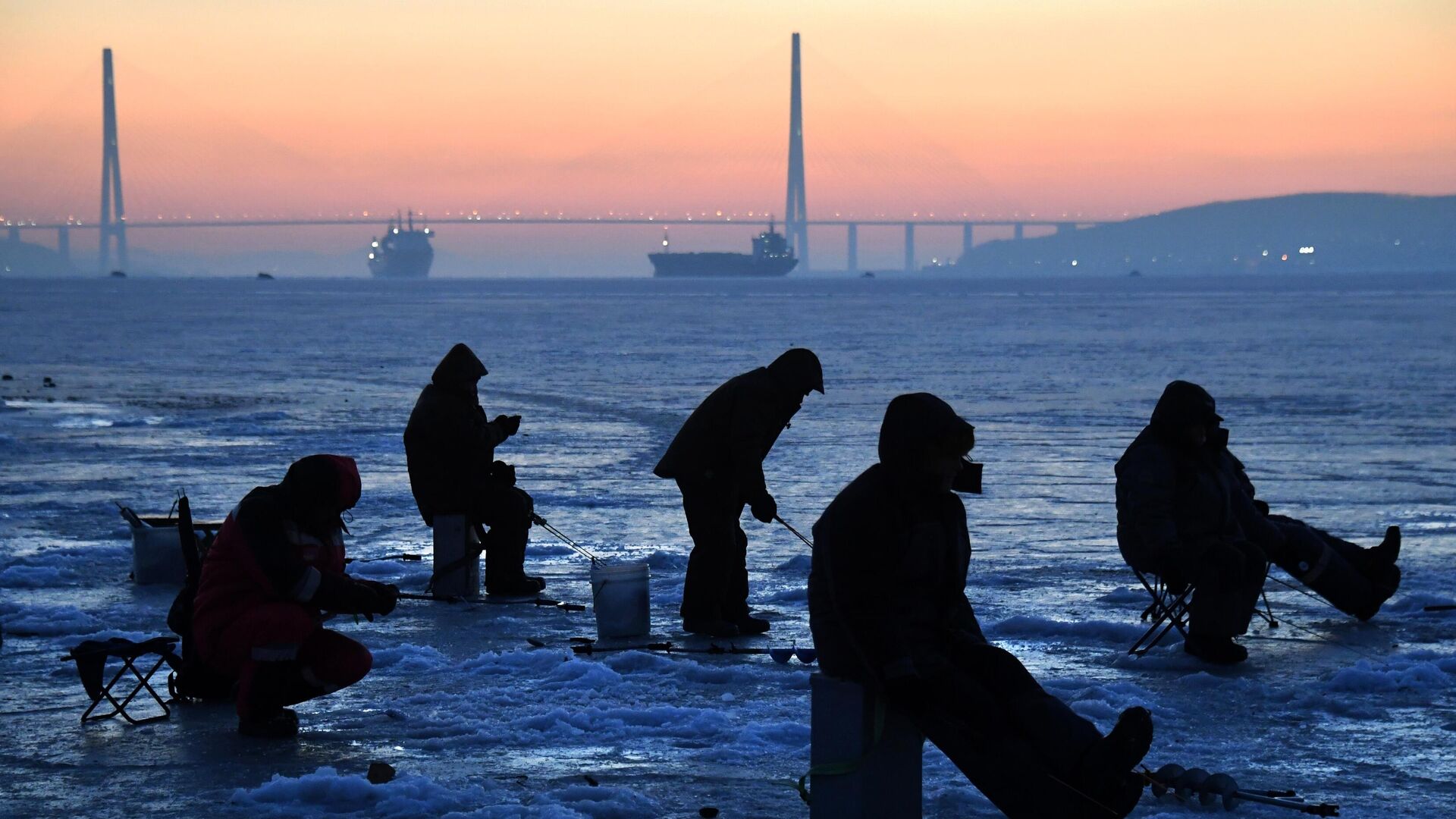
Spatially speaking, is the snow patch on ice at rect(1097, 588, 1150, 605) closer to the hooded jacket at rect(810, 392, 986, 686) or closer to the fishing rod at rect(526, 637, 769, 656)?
the fishing rod at rect(526, 637, 769, 656)

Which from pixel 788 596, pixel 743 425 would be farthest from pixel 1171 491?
pixel 788 596

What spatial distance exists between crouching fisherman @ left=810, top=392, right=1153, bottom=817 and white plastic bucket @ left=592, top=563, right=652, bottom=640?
2.92m

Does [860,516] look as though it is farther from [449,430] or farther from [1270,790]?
[449,430]

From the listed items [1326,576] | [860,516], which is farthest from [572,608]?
[860,516]

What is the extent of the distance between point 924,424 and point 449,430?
4.49 m

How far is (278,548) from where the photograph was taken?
5.47 m

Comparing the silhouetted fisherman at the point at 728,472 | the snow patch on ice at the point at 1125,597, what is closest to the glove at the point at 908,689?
the silhouetted fisherman at the point at 728,472

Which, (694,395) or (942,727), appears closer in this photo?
(942,727)

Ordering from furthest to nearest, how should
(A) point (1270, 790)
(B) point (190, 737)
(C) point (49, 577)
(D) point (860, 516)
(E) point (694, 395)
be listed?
(E) point (694, 395) → (C) point (49, 577) → (B) point (190, 737) → (A) point (1270, 790) → (D) point (860, 516)

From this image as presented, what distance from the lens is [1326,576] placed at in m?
7.59

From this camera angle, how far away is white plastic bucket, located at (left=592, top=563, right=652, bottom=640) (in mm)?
7199

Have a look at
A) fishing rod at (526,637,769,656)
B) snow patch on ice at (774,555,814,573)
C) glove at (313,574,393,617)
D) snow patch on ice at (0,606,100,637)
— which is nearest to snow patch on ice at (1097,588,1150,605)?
snow patch on ice at (774,555,814,573)

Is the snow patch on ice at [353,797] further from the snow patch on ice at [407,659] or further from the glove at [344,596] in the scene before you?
the snow patch on ice at [407,659]

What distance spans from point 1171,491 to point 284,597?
3586 millimetres
